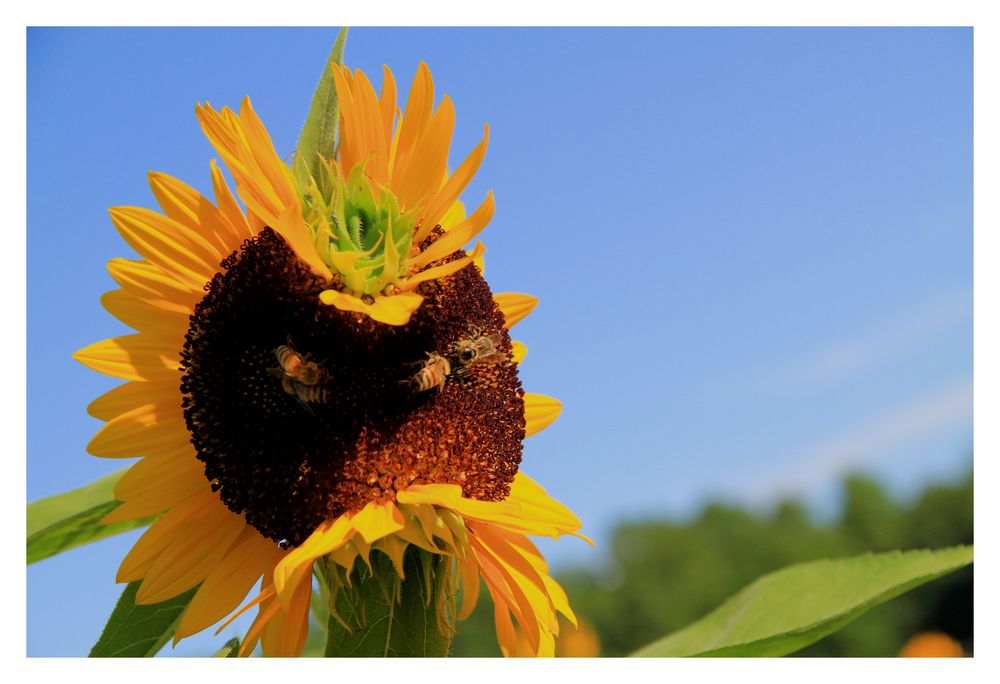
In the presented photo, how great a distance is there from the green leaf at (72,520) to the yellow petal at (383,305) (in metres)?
0.74

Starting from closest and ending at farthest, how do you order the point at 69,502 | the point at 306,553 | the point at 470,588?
the point at 306,553 → the point at 470,588 → the point at 69,502

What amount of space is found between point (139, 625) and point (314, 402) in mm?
531

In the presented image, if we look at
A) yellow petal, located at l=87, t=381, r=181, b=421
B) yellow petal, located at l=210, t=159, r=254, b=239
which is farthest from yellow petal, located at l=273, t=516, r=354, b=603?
yellow petal, located at l=210, t=159, r=254, b=239

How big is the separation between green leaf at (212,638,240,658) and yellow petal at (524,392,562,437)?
1.96 feet

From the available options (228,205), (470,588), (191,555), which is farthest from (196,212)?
(470,588)

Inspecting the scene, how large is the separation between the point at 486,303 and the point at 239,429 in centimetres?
41

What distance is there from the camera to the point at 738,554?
1947 cm

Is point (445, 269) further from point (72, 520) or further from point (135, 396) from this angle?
point (72, 520)

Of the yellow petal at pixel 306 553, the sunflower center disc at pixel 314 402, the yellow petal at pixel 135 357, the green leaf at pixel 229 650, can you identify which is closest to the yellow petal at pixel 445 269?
the sunflower center disc at pixel 314 402

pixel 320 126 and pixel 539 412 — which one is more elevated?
pixel 320 126

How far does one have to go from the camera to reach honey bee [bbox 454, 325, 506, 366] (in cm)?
137

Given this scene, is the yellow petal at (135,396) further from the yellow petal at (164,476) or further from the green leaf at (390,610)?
the green leaf at (390,610)

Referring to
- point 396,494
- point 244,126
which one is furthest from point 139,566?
point 244,126
